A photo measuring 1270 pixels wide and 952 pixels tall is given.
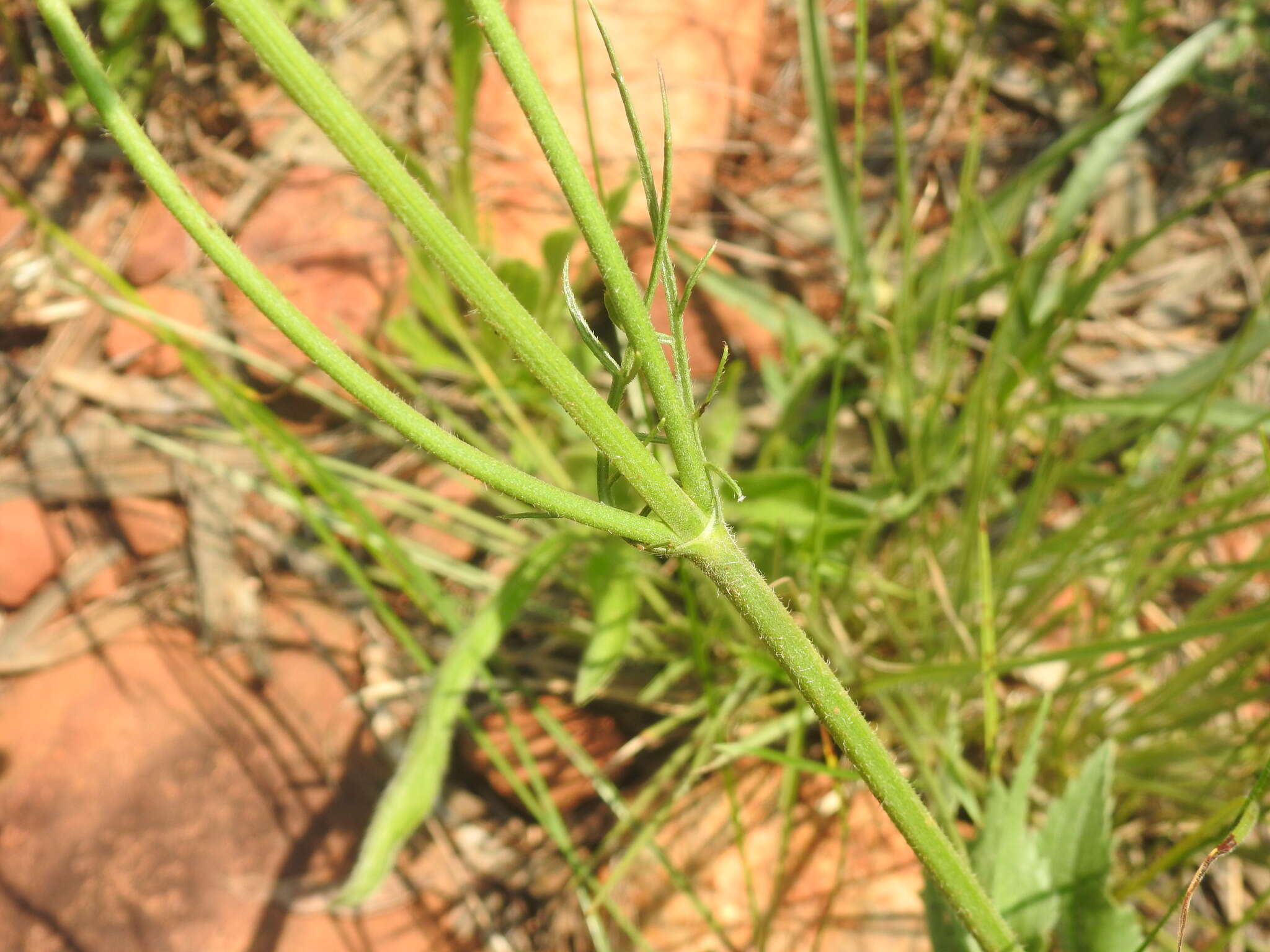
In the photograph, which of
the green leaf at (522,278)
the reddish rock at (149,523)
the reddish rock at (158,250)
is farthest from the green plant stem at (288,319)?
the reddish rock at (158,250)

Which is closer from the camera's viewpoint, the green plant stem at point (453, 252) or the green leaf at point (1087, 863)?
the green plant stem at point (453, 252)

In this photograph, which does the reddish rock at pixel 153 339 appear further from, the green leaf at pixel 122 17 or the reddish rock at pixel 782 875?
the reddish rock at pixel 782 875

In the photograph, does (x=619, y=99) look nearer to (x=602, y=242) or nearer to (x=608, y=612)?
(x=608, y=612)

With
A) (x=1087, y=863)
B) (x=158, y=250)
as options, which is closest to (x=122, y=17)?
(x=158, y=250)

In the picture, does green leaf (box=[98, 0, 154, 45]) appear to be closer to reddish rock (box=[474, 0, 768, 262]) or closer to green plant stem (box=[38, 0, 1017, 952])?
reddish rock (box=[474, 0, 768, 262])

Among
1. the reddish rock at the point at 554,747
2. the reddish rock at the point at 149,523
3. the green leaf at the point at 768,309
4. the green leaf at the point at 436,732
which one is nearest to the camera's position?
the green leaf at the point at 436,732
